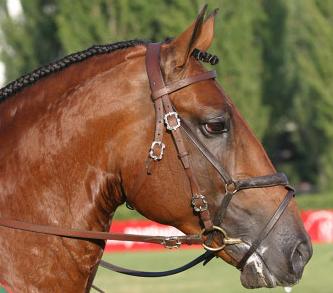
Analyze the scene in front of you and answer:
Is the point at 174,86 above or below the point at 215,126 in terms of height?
above

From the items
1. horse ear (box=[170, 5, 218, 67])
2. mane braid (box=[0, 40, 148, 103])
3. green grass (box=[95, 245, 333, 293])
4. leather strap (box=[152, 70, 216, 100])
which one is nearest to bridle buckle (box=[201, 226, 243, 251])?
leather strap (box=[152, 70, 216, 100])

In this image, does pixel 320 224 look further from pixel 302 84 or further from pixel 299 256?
pixel 299 256

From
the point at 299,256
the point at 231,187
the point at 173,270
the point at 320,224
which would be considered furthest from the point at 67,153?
the point at 320,224

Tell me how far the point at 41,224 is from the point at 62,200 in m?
0.16

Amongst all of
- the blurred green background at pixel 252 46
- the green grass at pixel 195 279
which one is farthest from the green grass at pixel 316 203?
the green grass at pixel 195 279

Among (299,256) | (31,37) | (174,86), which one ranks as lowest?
(299,256)

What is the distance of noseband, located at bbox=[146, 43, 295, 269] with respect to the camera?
13.0 ft

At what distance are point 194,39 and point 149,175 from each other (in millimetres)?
698

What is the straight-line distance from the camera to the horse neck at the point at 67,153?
13.2ft

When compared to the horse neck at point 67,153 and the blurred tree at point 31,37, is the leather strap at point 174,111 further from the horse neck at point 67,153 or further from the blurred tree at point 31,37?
the blurred tree at point 31,37

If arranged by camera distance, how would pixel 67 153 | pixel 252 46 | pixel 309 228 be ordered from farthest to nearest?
pixel 252 46 → pixel 309 228 → pixel 67 153

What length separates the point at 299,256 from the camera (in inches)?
155

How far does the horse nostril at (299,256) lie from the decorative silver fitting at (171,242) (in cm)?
59

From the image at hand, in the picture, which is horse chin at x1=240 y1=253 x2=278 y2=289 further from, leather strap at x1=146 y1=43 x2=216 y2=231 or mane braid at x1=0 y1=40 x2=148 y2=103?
mane braid at x1=0 y1=40 x2=148 y2=103
